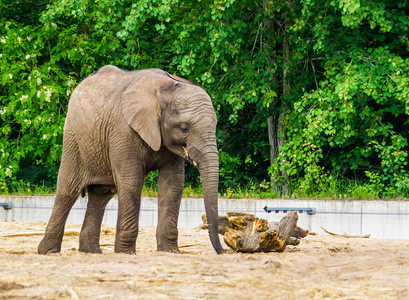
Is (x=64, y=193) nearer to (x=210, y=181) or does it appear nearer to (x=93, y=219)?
(x=93, y=219)

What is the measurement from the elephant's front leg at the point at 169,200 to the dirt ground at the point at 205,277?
4.16 ft

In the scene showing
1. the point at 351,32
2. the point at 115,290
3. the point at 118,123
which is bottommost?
the point at 115,290


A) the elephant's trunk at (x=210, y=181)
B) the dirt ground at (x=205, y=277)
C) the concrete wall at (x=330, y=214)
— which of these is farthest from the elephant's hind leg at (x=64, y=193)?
the concrete wall at (x=330, y=214)

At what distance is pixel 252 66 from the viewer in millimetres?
17531

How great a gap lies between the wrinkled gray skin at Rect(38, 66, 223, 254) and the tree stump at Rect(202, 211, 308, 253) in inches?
44.5

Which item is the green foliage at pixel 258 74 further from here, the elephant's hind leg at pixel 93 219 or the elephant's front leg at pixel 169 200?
the elephant's hind leg at pixel 93 219

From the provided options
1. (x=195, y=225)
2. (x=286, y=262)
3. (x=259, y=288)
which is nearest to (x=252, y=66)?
(x=195, y=225)

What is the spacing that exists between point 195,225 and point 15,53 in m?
6.55

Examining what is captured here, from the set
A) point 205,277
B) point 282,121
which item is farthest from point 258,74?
point 205,277

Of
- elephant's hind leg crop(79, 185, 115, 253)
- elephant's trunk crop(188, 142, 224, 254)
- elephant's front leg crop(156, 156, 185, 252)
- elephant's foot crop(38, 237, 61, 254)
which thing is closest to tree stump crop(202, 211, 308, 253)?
elephant's front leg crop(156, 156, 185, 252)

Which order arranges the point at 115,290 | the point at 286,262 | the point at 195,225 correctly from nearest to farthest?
the point at 115,290, the point at 286,262, the point at 195,225

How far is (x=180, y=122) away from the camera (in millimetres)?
9250

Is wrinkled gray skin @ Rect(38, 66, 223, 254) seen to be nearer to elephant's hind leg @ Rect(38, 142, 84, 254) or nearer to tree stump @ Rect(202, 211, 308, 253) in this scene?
elephant's hind leg @ Rect(38, 142, 84, 254)

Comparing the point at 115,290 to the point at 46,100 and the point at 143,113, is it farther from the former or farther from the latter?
the point at 46,100
